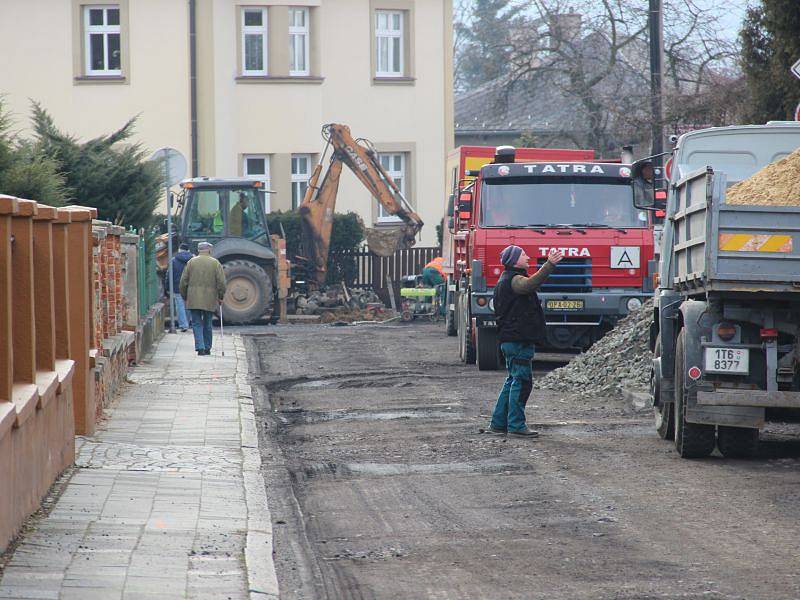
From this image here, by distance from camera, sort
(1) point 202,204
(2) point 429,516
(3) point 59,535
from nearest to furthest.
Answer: (3) point 59,535 → (2) point 429,516 → (1) point 202,204

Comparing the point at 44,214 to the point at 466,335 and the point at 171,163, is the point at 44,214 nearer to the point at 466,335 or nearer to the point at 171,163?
the point at 466,335

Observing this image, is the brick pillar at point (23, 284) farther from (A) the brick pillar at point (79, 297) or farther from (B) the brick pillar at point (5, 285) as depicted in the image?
(A) the brick pillar at point (79, 297)

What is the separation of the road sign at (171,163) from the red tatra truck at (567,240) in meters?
6.12

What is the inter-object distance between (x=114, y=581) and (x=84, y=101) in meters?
31.2

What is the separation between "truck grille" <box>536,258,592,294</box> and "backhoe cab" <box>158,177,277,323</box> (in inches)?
457

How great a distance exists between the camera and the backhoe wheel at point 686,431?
34.2 ft

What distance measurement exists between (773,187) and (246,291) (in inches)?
784

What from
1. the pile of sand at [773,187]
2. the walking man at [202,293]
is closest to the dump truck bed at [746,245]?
the pile of sand at [773,187]

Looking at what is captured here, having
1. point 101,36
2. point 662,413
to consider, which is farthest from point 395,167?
point 662,413

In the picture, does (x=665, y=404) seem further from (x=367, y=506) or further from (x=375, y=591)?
(x=375, y=591)

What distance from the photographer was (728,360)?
10.1 metres

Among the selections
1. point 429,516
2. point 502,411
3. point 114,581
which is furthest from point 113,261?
point 114,581

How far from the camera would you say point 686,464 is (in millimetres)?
10297

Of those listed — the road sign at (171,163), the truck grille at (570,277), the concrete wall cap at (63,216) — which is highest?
the road sign at (171,163)
